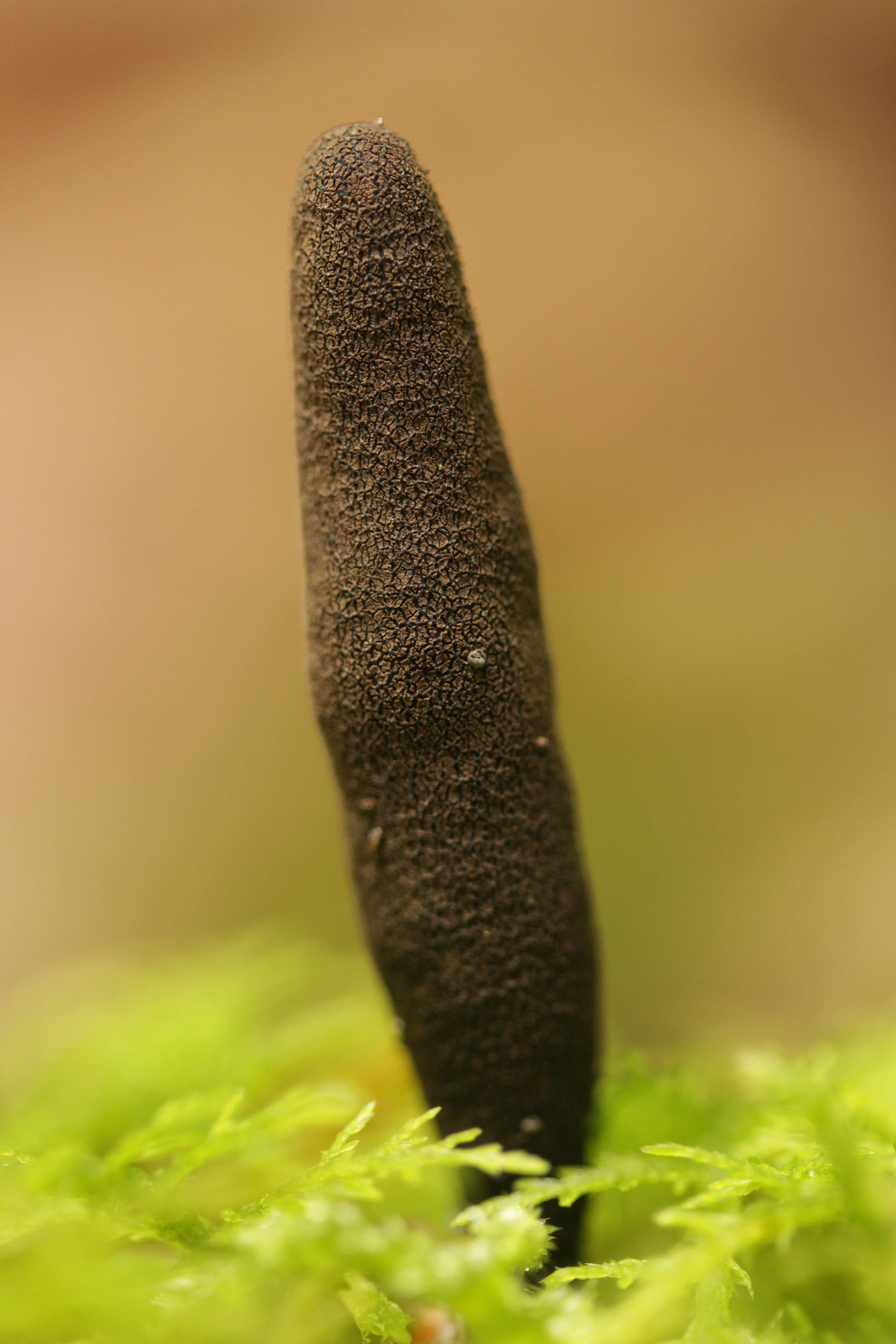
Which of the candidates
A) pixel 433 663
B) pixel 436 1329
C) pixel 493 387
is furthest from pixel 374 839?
pixel 493 387

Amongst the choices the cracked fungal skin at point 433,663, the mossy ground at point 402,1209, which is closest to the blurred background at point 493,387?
the mossy ground at point 402,1209

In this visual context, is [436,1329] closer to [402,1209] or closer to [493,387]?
[402,1209]

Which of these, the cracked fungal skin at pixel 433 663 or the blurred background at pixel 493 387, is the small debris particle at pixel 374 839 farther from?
the blurred background at pixel 493 387

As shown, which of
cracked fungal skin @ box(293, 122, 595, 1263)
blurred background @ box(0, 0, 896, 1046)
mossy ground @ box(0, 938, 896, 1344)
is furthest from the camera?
blurred background @ box(0, 0, 896, 1046)

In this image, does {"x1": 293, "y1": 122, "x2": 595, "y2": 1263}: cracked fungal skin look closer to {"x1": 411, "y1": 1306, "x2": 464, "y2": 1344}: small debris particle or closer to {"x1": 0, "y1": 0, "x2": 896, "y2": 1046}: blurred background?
{"x1": 411, "y1": 1306, "x2": 464, "y2": 1344}: small debris particle

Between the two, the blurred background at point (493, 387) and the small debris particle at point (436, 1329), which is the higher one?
the blurred background at point (493, 387)


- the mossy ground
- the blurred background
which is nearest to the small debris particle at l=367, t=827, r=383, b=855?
the mossy ground

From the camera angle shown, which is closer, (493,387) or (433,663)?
(433,663)
